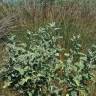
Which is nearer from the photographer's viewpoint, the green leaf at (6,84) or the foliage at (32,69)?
the foliage at (32,69)

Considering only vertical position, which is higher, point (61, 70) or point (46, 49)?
point (46, 49)

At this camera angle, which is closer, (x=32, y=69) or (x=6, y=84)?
(x=32, y=69)

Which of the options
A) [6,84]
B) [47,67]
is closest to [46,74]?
[47,67]

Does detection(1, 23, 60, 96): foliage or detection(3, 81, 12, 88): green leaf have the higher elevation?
detection(1, 23, 60, 96): foliage

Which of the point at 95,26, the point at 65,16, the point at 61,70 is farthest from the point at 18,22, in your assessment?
the point at 61,70

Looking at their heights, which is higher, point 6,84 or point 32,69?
point 32,69

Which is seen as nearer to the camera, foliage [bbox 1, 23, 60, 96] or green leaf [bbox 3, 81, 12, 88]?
foliage [bbox 1, 23, 60, 96]

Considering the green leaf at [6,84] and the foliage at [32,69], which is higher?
the foliage at [32,69]

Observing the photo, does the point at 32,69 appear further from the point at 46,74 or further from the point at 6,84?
the point at 6,84

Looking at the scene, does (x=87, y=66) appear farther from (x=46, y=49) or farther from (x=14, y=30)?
(x=14, y=30)

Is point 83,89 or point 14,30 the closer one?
point 83,89

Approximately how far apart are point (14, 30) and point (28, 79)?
89.1 inches

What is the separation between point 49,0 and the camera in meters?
9.30

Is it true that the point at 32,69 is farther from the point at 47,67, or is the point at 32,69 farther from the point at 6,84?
the point at 6,84
